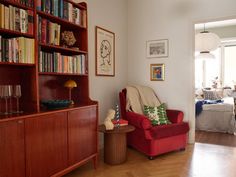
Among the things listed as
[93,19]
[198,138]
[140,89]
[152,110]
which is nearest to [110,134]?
[152,110]

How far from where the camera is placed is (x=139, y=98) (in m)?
3.79

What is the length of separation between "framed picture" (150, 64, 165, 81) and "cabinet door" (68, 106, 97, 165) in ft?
5.70

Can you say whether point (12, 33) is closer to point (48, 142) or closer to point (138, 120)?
point (48, 142)

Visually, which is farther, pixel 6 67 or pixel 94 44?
pixel 94 44

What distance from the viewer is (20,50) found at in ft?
6.73

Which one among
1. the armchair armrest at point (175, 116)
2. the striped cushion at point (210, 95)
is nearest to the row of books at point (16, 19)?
the armchair armrest at point (175, 116)

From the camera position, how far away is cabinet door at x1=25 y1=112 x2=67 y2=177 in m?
2.00

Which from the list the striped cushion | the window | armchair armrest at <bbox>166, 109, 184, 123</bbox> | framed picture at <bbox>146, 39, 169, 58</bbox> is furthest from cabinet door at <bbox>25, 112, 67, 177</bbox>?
the window

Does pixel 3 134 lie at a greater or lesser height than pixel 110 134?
greater

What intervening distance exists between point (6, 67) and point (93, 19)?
1.62 m

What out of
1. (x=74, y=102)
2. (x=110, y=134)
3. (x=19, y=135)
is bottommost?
(x=110, y=134)

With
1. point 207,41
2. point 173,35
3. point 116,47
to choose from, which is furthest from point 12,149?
point 207,41

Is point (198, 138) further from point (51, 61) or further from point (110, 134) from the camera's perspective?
point (51, 61)

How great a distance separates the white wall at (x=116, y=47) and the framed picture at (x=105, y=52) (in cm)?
9
